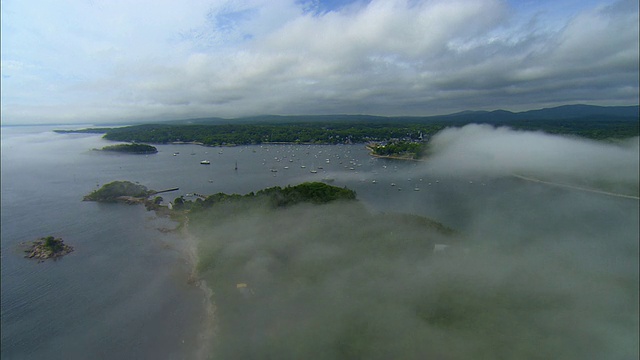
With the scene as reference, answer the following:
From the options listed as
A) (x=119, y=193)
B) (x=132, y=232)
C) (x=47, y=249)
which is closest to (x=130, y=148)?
(x=119, y=193)

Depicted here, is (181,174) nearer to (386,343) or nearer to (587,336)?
(386,343)

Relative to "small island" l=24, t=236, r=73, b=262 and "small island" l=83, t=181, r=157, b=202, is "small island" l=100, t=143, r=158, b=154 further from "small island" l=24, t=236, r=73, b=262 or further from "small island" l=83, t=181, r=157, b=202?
"small island" l=24, t=236, r=73, b=262

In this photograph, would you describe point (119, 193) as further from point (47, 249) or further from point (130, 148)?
point (130, 148)

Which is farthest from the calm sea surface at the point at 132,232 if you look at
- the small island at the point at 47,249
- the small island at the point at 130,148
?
the small island at the point at 130,148

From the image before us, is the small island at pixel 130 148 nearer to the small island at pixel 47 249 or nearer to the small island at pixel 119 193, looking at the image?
the small island at pixel 119 193

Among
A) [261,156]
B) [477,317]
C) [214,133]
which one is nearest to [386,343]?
[477,317]

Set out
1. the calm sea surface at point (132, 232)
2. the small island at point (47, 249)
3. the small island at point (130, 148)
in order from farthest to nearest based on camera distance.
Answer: the small island at point (130, 148) < the small island at point (47, 249) < the calm sea surface at point (132, 232)

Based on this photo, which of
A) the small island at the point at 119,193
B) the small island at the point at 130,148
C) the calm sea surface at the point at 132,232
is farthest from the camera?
the small island at the point at 130,148
